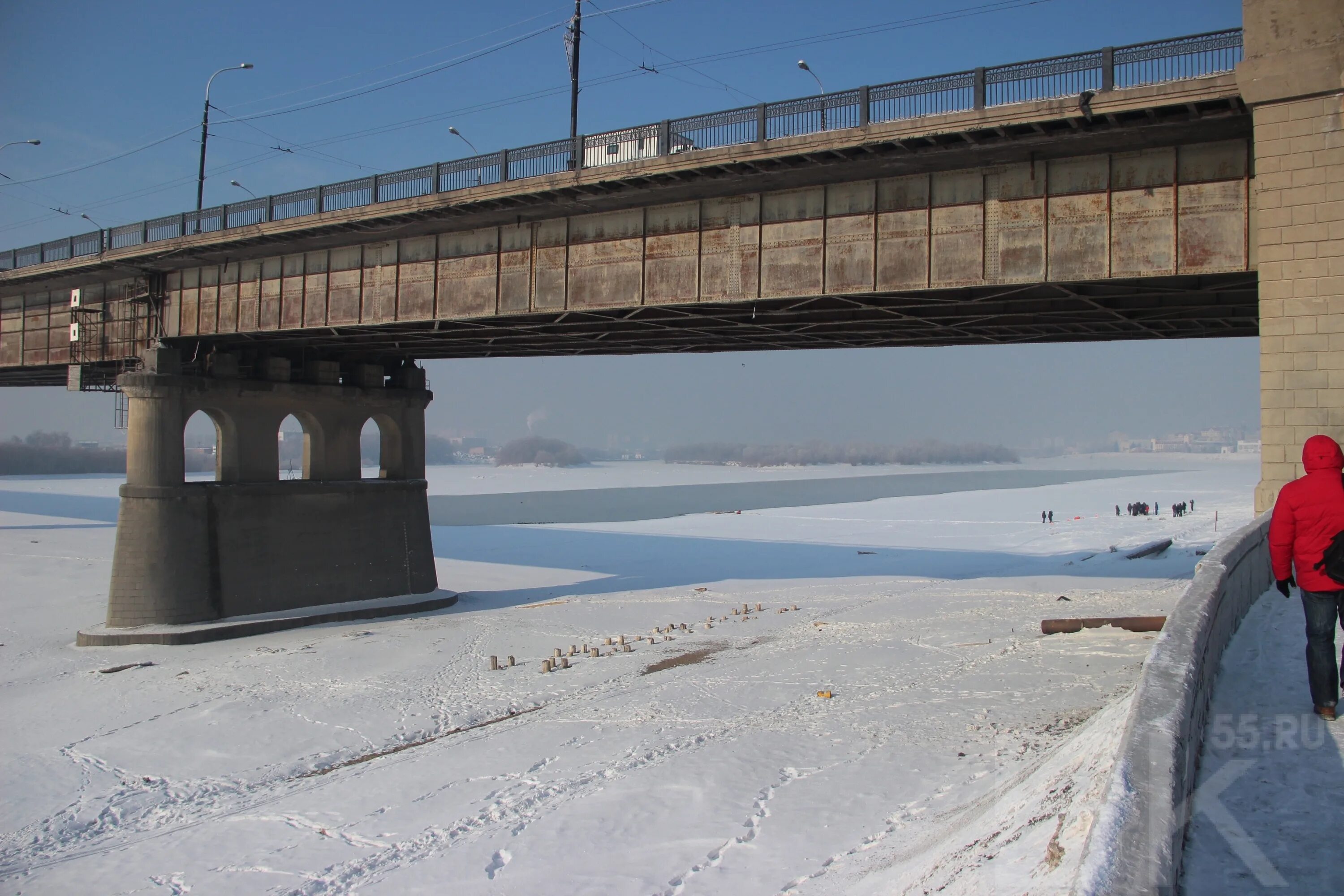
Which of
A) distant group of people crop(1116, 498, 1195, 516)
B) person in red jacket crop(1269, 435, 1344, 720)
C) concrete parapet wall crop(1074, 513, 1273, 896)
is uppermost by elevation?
person in red jacket crop(1269, 435, 1344, 720)

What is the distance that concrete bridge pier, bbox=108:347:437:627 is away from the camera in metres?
28.7

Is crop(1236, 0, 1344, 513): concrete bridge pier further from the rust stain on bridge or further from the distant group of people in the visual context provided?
the distant group of people

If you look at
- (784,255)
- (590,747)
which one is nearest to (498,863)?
(590,747)

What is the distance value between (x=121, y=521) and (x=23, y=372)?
54.0ft

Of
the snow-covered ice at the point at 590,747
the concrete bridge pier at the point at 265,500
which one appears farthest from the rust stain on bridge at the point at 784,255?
the snow-covered ice at the point at 590,747

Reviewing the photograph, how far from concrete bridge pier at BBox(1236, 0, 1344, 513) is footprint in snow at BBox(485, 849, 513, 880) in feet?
38.7

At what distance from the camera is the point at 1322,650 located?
7.09 metres

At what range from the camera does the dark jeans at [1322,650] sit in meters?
7.07

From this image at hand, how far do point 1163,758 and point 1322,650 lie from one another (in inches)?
137

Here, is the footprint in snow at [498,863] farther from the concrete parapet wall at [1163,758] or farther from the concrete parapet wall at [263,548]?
the concrete parapet wall at [263,548]

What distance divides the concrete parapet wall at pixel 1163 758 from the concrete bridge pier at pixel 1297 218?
24.3ft

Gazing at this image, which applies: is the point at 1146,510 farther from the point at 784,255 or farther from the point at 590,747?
the point at 590,747

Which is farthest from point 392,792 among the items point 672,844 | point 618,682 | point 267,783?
point 618,682

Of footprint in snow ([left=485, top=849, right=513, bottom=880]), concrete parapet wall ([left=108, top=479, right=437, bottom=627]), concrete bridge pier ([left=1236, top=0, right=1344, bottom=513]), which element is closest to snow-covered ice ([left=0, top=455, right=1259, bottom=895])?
footprint in snow ([left=485, top=849, right=513, bottom=880])
